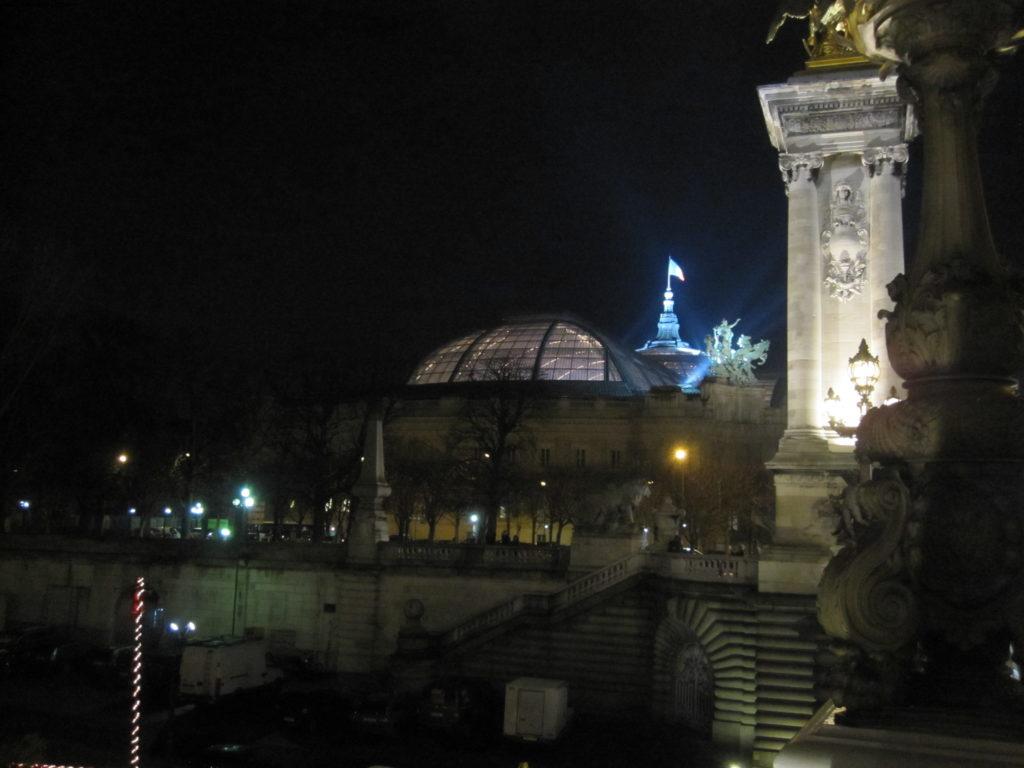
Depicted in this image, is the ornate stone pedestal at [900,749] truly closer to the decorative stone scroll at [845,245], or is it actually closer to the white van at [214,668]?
the decorative stone scroll at [845,245]

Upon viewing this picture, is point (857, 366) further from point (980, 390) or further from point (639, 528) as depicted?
point (639, 528)

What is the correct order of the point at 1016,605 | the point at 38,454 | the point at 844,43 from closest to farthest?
the point at 1016,605 → the point at 844,43 → the point at 38,454

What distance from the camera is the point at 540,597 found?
102 ft

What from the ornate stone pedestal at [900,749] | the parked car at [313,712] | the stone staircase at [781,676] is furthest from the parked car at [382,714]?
the ornate stone pedestal at [900,749]

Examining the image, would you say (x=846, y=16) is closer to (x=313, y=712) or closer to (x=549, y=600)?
(x=313, y=712)

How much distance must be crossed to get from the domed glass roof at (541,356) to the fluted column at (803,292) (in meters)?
67.3

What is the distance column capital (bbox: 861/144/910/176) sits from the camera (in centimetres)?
2703

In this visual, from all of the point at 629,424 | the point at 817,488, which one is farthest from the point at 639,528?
the point at 629,424

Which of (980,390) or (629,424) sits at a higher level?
(629,424)

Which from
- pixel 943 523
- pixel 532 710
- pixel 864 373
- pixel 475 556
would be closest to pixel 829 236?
pixel 864 373

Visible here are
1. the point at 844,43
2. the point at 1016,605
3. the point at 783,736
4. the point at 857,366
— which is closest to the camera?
the point at 1016,605

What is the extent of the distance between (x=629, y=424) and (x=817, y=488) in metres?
55.3

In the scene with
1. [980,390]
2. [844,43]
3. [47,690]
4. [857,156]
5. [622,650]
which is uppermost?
[857,156]

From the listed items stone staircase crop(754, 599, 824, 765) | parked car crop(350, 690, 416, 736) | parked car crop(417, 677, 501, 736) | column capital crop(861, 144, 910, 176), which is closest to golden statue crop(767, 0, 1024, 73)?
stone staircase crop(754, 599, 824, 765)
